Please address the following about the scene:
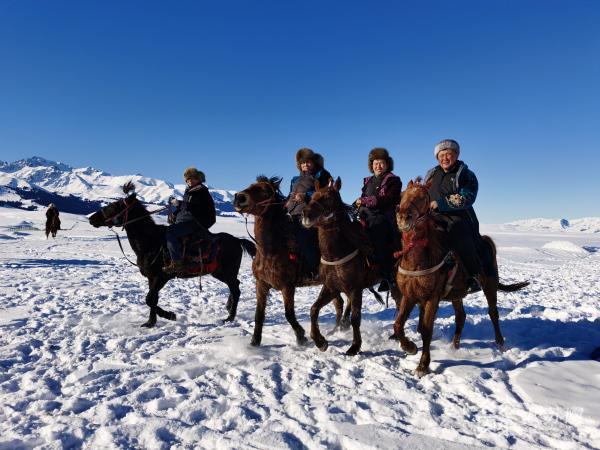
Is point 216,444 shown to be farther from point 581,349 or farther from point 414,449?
point 581,349

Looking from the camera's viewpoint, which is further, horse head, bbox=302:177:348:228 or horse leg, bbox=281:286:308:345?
horse leg, bbox=281:286:308:345

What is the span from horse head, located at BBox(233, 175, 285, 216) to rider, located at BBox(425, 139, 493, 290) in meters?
2.31

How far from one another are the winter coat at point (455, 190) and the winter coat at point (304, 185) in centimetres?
175

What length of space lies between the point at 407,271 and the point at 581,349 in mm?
3206

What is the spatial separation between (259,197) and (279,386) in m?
2.61

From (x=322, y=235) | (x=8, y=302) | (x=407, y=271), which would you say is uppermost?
(x=322, y=235)

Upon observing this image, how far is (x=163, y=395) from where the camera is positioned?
12.7 feet

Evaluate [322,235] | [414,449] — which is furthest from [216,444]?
[322,235]

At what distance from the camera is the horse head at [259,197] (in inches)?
202

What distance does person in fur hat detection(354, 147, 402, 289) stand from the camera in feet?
18.7

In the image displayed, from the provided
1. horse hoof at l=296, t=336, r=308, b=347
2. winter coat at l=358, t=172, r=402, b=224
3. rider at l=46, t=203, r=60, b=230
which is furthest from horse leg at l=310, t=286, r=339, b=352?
rider at l=46, t=203, r=60, b=230

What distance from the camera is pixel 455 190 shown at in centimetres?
492

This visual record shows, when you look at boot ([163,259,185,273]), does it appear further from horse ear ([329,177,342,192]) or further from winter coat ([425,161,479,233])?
winter coat ([425,161,479,233])

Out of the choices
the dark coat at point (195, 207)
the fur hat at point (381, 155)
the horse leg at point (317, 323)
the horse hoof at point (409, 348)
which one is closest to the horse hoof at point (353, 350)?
the horse leg at point (317, 323)
